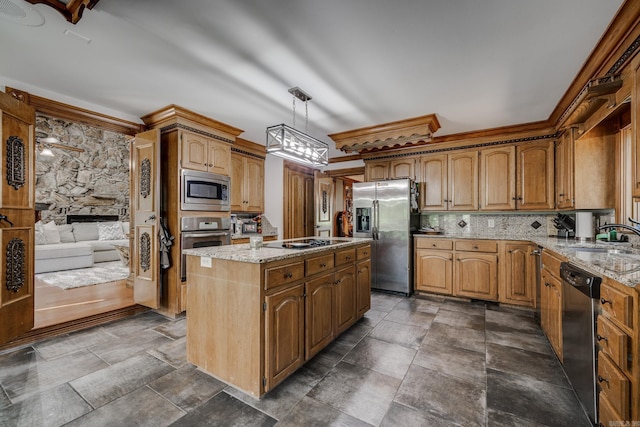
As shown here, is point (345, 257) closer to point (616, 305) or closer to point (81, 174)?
point (616, 305)

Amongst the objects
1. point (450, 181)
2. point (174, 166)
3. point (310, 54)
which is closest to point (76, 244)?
point (174, 166)

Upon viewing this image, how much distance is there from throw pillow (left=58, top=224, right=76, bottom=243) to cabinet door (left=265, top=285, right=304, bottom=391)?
261 inches

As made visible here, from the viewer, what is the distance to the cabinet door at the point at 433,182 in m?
4.36

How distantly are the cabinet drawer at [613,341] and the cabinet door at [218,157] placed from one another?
3804 millimetres

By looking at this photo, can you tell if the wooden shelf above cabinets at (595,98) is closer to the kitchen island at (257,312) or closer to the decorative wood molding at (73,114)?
the kitchen island at (257,312)

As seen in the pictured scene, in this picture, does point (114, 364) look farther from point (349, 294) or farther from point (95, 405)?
point (349, 294)

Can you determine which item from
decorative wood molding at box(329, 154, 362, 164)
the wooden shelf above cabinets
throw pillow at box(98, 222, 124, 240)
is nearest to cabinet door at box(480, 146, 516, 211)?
the wooden shelf above cabinets

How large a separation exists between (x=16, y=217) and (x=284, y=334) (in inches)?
96.3

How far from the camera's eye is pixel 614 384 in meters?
1.34

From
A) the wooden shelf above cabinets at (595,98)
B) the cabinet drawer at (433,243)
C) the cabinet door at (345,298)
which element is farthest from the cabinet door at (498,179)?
the cabinet door at (345,298)

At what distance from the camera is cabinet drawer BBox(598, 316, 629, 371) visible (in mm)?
1278

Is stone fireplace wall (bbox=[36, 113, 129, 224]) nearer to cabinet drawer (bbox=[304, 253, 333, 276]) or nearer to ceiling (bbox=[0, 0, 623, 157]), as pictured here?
ceiling (bbox=[0, 0, 623, 157])

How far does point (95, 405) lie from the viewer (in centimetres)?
174

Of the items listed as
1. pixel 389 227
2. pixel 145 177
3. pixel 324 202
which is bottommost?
pixel 389 227
